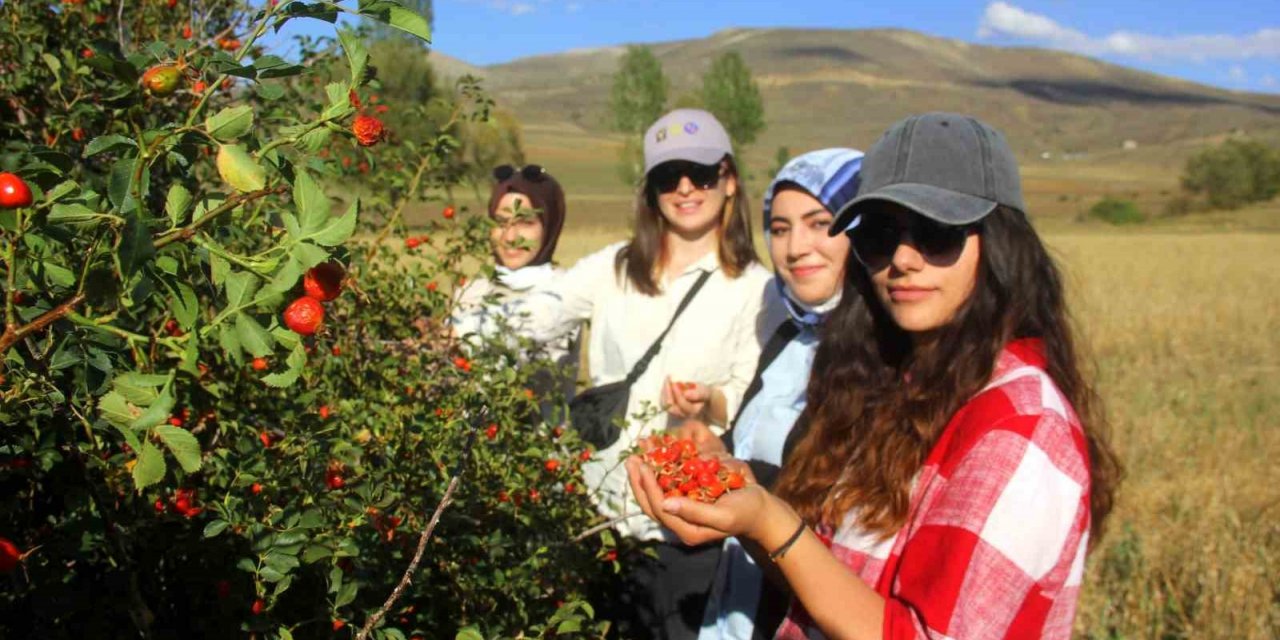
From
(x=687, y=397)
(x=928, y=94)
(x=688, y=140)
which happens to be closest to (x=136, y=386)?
(x=687, y=397)

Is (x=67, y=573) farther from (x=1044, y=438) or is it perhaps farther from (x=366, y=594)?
(x=1044, y=438)

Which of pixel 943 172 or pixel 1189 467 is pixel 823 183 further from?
pixel 1189 467

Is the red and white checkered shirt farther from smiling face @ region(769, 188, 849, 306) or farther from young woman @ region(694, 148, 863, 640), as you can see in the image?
smiling face @ region(769, 188, 849, 306)

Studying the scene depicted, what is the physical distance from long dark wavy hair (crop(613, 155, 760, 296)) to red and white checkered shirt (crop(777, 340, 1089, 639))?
1.43 m

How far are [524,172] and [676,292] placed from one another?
0.87 metres

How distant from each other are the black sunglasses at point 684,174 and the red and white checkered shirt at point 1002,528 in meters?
1.52

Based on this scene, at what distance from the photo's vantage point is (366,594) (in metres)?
1.32

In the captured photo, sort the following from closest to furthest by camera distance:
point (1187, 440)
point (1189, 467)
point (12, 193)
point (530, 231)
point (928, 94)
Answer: point (12, 193) → point (530, 231) → point (1189, 467) → point (1187, 440) → point (928, 94)

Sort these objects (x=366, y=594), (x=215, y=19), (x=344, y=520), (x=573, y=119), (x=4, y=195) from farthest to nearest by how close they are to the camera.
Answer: (x=573, y=119)
(x=215, y=19)
(x=366, y=594)
(x=344, y=520)
(x=4, y=195)

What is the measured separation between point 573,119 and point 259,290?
131744 mm

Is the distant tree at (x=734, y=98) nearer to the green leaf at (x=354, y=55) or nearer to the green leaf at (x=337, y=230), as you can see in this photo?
the green leaf at (x=354, y=55)

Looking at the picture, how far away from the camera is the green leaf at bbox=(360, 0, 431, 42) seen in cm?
73

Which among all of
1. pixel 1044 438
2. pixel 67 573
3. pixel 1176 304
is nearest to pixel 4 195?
pixel 67 573

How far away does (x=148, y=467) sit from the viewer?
687mm
